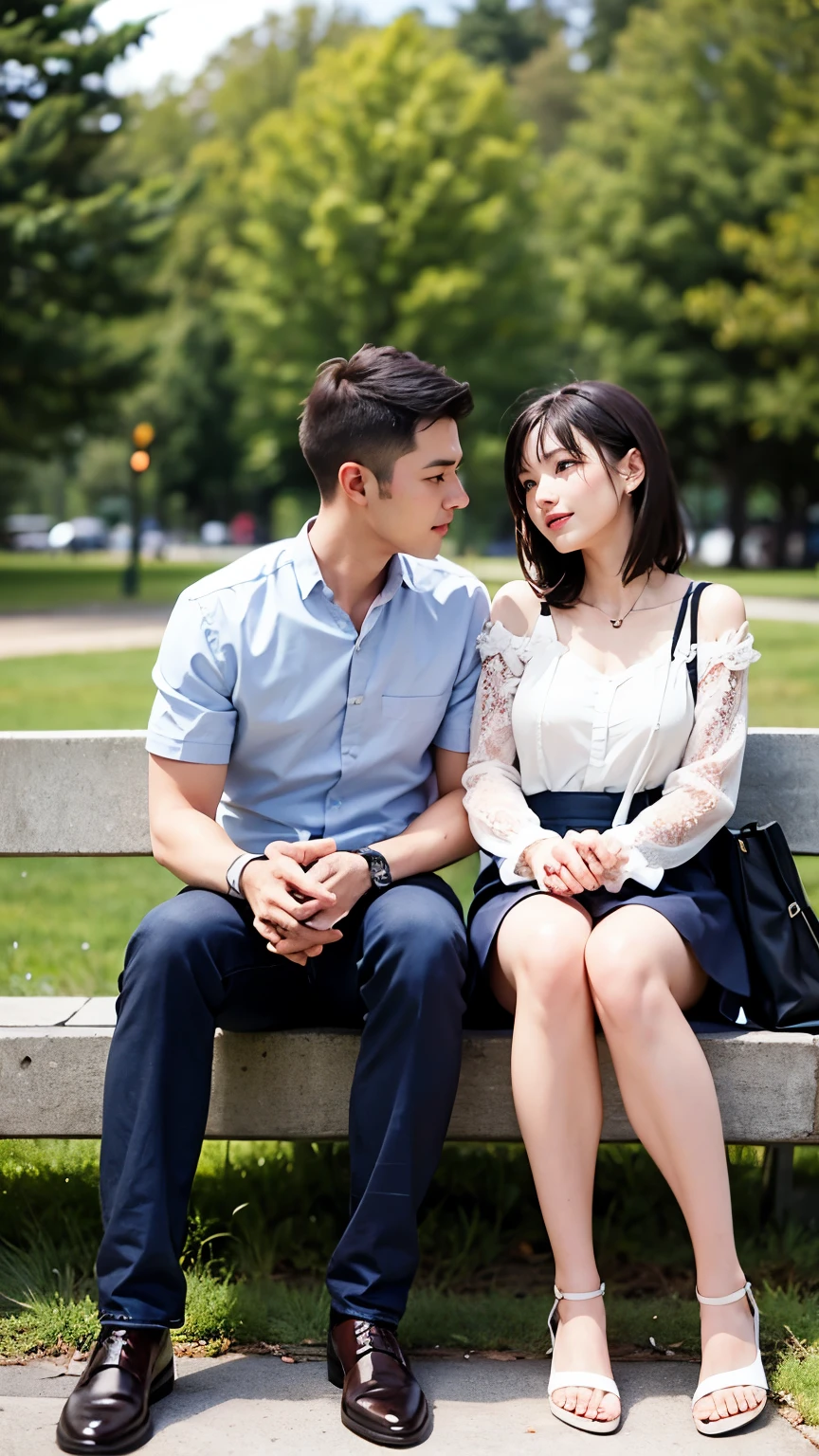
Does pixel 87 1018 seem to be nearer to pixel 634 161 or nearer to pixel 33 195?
pixel 33 195

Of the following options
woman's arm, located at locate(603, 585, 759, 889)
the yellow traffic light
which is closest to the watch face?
woman's arm, located at locate(603, 585, 759, 889)

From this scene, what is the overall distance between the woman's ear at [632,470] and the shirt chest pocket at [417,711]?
591 millimetres

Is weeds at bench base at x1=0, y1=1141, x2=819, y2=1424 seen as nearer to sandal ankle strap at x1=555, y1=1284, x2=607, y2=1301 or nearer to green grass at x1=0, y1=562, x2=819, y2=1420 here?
green grass at x1=0, y1=562, x2=819, y2=1420

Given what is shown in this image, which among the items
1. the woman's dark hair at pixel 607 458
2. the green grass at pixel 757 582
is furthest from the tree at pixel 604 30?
the woman's dark hair at pixel 607 458

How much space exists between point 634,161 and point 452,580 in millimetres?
41623

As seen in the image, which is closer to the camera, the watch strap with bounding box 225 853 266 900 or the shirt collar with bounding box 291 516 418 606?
the watch strap with bounding box 225 853 266 900

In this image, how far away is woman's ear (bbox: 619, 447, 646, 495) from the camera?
3301 millimetres

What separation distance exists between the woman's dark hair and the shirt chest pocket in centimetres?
37

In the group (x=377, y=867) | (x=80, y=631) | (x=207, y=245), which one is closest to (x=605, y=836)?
(x=377, y=867)

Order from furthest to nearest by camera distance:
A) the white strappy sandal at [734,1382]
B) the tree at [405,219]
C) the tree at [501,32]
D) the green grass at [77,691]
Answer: the tree at [501,32] < the tree at [405,219] < the green grass at [77,691] < the white strappy sandal at [734,1382]

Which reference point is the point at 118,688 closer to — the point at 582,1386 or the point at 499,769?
the point at 499,769

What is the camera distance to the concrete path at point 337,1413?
2656mm

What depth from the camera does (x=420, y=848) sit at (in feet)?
10.5

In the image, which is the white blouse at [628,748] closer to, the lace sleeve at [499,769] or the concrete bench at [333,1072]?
the lace sleeve at [499,769]
